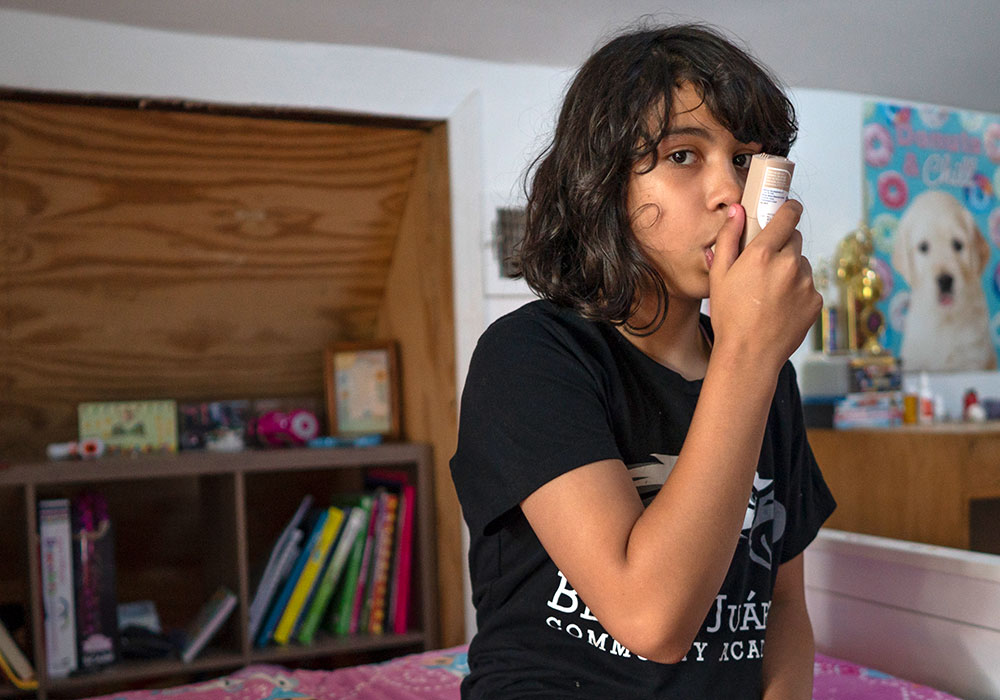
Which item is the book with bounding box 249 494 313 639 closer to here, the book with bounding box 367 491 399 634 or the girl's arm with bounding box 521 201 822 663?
the book with bounding box 367 491 399 634

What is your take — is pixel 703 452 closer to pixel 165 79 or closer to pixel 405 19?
pixel 405 19

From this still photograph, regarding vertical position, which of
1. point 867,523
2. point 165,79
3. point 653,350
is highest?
point 165,79

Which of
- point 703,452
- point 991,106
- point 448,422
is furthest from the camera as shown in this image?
point 991,106

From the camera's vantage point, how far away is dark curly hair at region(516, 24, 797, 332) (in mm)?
849

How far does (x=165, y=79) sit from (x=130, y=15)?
14 centimetres

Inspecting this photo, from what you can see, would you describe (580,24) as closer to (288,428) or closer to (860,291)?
(860,291)

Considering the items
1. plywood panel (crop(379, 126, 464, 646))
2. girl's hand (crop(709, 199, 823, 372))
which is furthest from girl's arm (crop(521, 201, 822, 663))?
plywood panel (crop(379, 126, 464, 646))

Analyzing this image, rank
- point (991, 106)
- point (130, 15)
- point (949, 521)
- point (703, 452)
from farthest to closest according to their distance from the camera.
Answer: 1. point (991, 106)
2. point (949, 521)
3. point (130, 15)
4. point (703, 452)

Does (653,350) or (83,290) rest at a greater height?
(83,290)

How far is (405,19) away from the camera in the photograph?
79.0 inches

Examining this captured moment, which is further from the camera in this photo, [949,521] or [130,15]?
[949,521]

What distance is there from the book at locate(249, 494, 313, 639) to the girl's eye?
5.64 ft

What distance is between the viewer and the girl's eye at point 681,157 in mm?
847

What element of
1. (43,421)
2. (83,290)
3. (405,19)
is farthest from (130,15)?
(43,421)
